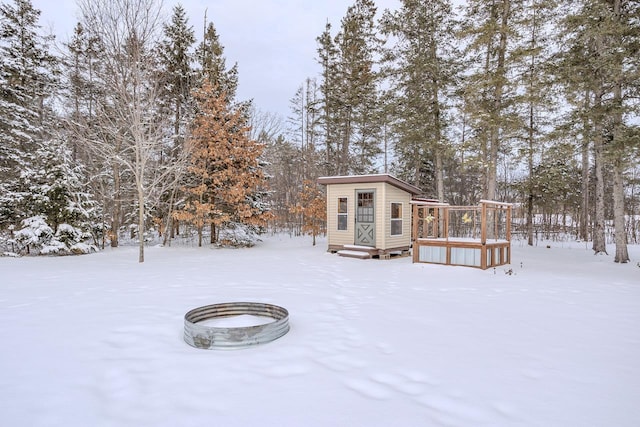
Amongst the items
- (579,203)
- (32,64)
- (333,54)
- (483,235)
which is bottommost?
(483,235)

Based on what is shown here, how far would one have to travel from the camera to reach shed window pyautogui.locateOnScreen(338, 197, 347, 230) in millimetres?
11516

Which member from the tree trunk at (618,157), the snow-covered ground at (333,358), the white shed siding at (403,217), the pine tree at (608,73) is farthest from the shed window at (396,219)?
the tree trunk at (618,157)

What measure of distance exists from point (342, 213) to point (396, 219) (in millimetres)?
1883

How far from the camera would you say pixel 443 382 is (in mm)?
2719

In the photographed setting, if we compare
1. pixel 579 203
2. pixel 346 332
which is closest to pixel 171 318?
pixel 346 332

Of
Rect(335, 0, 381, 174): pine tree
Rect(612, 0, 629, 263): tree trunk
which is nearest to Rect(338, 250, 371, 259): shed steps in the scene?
Rect(612, 0, 629, 263): tree trunk

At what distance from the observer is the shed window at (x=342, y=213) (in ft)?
37.8

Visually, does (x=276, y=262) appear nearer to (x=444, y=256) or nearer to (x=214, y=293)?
(x=214, y=293)

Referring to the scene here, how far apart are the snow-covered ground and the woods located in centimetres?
488

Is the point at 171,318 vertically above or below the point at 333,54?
below

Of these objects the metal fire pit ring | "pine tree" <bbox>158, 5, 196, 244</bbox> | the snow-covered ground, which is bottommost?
the snow-covered ground

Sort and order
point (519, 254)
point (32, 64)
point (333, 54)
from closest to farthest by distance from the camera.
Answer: point (519, 254)
point (32, 64)
point (333, 54)

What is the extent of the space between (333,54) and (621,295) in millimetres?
16194

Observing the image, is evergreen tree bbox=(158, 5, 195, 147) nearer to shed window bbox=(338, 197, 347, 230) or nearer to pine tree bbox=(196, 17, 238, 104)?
pine tree bbox=(196, 17, 238, 104)
